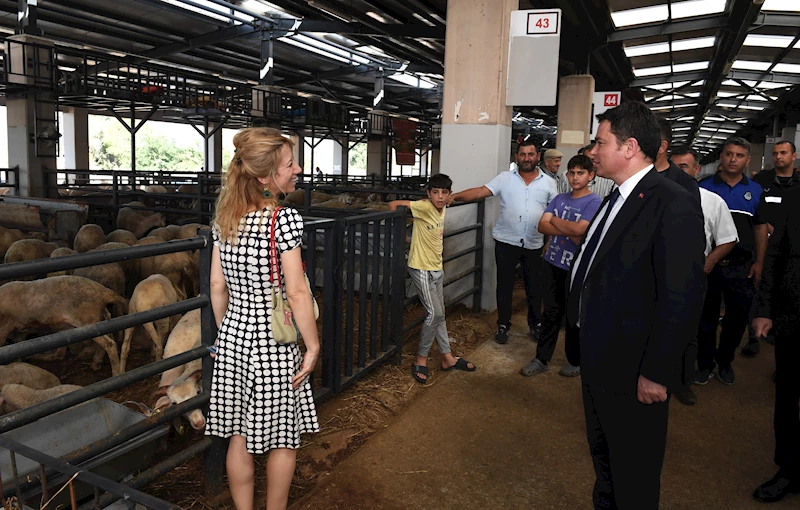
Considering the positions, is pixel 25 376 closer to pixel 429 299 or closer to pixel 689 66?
pixel 429 299

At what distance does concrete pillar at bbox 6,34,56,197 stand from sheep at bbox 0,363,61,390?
962 centimetres

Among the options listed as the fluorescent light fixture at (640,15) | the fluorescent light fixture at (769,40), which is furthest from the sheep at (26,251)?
the fluorescent light fixture at (769,40)

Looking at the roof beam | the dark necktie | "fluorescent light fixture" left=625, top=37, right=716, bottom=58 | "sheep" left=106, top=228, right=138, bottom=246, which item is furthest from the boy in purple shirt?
"fluorescent light fixture" left=625, top=37, right=716, bottom=58

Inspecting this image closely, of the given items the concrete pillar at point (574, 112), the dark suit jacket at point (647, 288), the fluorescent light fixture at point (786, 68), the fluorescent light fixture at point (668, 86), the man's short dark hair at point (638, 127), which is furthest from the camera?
the fluorescent light fixture at point (668, 86)

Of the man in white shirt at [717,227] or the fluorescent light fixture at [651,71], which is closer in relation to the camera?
the man in white shirt at [717,227]

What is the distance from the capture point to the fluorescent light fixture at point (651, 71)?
50.0 feet

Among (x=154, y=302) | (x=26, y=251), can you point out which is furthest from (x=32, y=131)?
(x=154, y=302)

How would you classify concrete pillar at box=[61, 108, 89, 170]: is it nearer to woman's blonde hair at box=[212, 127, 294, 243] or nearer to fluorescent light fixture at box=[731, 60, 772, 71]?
fluorescent light fixture at box=[731, 60, 772, 71]

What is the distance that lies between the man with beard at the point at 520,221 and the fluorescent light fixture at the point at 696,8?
627 centimetres

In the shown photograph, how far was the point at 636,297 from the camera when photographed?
2.20 metres

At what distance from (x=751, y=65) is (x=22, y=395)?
1608cm

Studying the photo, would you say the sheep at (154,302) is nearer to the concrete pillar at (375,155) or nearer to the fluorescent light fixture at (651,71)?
the fluorescent light fixture at (651,71)

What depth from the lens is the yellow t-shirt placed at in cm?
451

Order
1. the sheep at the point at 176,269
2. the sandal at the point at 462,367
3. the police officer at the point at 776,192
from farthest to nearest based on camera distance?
the sheep at the point at 176,269
the sandal at the point at 462,367
the police officer at the point at 776,192
